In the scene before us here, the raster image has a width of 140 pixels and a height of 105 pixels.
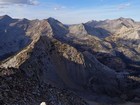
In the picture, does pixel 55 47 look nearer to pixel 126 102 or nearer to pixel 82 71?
pixel 82 71

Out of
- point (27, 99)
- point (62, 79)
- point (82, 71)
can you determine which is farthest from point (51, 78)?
point (27, 99)

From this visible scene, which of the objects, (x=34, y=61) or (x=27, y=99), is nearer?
(x=27, y=99)

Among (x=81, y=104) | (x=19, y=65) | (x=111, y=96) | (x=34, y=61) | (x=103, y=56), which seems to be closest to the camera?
(x=81, y=104)

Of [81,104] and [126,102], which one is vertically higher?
[81,104]

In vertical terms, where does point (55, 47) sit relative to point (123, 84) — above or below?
above

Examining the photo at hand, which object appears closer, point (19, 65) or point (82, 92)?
point (19, 65)

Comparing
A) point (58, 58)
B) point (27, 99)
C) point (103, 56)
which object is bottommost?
point (103, 56)

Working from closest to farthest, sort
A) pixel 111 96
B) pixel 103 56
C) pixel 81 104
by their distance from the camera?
pixel 81 104
pixel 111 96
pixel 103 56

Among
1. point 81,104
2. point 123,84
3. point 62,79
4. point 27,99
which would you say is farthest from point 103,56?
point 27,99

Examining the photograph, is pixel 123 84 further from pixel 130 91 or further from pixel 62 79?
pixel 62 79
